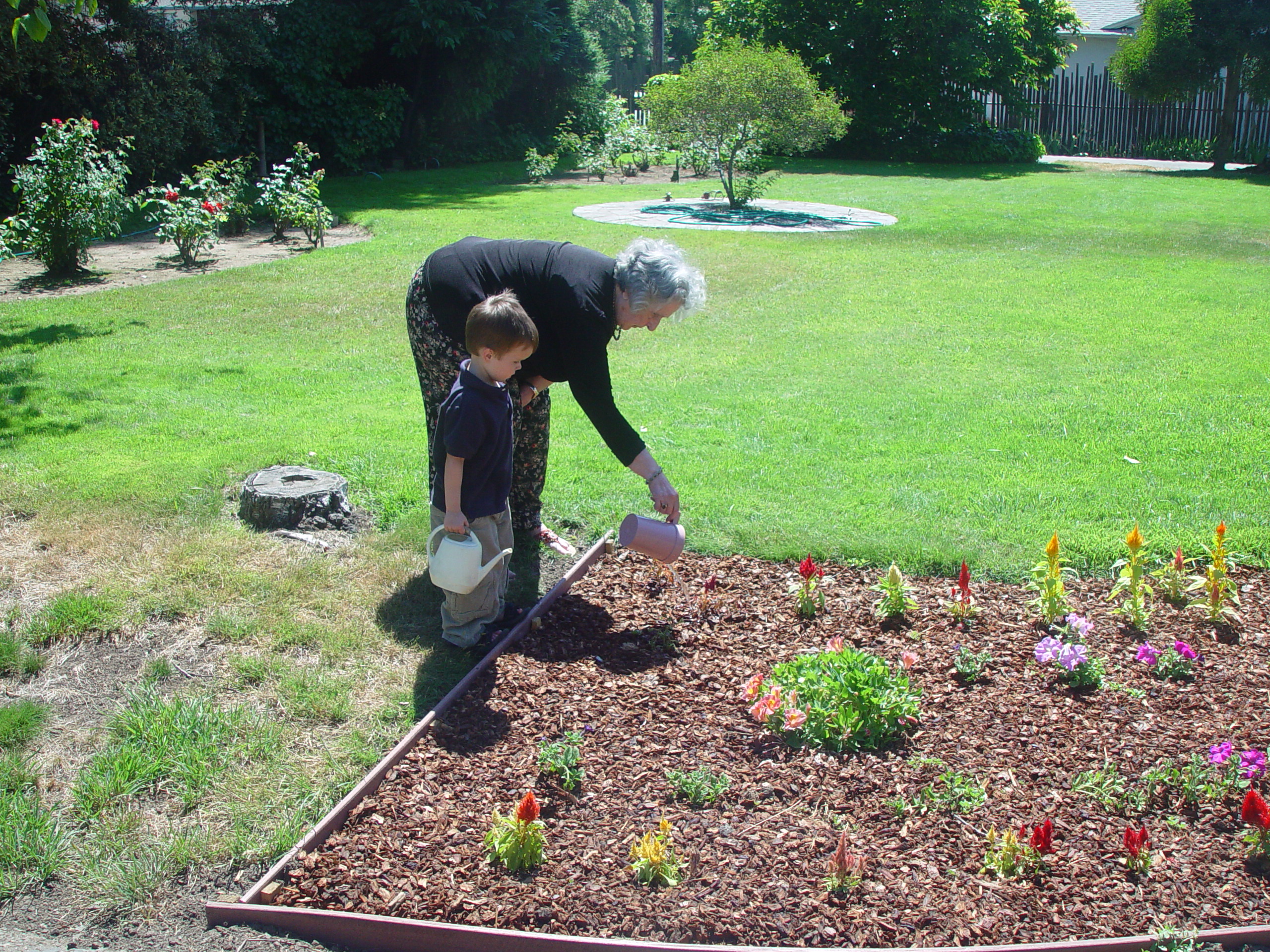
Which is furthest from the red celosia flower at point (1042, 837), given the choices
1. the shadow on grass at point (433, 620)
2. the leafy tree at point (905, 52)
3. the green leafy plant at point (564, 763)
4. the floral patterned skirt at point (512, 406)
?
the leafy tree at point (905, 52)

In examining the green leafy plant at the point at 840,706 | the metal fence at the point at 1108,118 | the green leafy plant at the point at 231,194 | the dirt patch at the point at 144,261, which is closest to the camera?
the green leafy plant at the point at 840,706

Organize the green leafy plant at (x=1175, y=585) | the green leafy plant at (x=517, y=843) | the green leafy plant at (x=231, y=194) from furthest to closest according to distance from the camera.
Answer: the green leafy plant at (x=231, y=194) < the green leafy plant at (x=1175, y=585) < the green leafy plant at (x=517, y=843)

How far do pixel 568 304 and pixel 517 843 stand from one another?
184 centimetres

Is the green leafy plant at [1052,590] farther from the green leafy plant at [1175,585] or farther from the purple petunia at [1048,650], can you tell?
the green leafy plant at [1175,585]

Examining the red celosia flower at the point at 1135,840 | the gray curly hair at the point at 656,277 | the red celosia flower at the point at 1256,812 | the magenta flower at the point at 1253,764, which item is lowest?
the red celosia flower at the point at 1135,840

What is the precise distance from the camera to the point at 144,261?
38.1ft

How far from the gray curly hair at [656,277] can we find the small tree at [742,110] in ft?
43.6

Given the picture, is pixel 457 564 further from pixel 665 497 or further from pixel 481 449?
pixel 665 497

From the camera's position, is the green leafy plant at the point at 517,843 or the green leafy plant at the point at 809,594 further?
the green leafy plant at the point at 809,594

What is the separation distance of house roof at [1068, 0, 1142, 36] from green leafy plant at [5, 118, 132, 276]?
104 feet

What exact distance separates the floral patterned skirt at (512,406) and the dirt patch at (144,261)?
749 centimetres

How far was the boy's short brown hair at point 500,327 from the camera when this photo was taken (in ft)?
10.6

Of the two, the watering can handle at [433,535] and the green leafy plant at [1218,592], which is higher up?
the watering can handle at [433,535]

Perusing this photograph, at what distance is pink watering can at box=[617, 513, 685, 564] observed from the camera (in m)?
3.75
